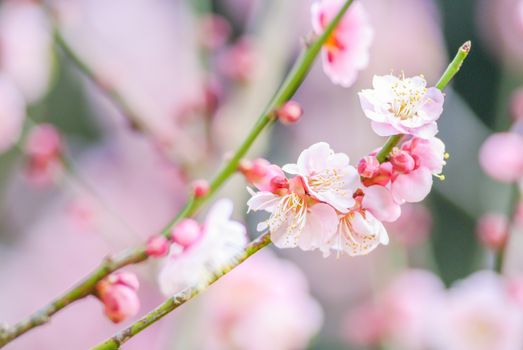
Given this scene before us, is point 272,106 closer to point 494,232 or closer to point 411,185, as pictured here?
point 411,185

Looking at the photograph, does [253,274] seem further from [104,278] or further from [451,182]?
[104,278]

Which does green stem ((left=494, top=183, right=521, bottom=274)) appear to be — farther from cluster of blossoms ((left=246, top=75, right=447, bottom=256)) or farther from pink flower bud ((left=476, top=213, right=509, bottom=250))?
cluster of blossoms ((left=246, top=75, right=447, bottom=256))

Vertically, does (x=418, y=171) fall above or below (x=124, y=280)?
above

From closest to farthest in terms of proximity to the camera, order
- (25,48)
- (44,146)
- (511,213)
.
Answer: (511,213)
(44,146)
(25,48)

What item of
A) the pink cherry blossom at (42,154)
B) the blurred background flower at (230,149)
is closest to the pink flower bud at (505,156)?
the blurred background flower at (230,149)

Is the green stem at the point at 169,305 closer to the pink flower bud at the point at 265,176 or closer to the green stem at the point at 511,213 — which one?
the pink flower bud at the point at 265,176

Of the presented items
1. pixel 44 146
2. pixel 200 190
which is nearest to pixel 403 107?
pixel 200 190

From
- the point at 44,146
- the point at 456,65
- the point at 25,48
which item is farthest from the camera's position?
the point at 25,48
